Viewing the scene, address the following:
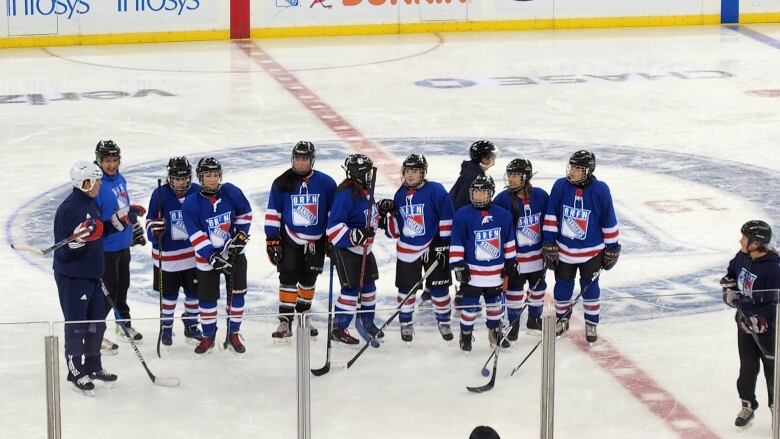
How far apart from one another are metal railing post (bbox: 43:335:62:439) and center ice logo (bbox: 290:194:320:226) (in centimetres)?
245

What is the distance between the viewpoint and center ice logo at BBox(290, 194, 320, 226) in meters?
6.71

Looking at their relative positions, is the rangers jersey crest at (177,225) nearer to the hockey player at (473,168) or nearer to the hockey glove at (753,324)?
the hockey player at (473,168)

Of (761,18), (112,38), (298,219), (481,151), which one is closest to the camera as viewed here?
(298,219)

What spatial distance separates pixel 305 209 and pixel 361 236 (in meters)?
0.34

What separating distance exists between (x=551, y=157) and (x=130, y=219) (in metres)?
4.96

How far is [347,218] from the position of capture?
261 inches

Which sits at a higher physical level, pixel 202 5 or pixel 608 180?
pixel 202 5

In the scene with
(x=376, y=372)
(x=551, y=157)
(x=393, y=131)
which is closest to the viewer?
(x=376, y=372)

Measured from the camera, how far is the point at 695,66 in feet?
48.8

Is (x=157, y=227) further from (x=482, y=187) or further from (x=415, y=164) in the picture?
(x=482, y=187)

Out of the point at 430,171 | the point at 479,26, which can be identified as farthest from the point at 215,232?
the point at 479,26

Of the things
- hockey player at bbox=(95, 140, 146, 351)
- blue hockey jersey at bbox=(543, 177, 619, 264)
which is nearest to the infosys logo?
hockey player at bbox=(95, 140, 146, 351)

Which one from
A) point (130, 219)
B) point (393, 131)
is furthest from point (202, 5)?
point (130, 219)

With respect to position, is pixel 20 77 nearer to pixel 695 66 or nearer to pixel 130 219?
pixel 695 66
